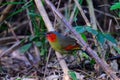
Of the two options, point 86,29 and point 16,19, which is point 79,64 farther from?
point 16,19

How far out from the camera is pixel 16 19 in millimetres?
5434

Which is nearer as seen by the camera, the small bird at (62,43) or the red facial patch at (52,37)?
the small bird at (62,43)

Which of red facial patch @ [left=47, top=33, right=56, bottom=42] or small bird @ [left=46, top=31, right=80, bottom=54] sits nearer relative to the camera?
small bird @ [left=46, top=31, right=80, bottom=54]

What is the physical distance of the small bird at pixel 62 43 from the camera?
132 inches

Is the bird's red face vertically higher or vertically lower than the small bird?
higher

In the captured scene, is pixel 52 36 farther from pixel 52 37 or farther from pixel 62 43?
pixel 62 43

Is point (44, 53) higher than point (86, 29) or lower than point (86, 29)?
lower

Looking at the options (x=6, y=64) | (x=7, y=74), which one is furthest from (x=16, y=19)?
(x=7, y=74)

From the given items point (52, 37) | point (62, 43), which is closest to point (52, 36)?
point (52, 37)

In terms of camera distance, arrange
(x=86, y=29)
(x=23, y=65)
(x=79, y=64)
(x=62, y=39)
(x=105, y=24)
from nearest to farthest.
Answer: (x=86, y=29) < (x=62, y=39) < (x=79, y=64) < (x=23, y=65) < (x=105, y=24)

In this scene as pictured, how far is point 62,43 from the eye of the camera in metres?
3.42

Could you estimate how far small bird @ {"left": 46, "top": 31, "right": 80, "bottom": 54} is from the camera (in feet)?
11.0

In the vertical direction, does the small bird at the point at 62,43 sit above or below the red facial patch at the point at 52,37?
below

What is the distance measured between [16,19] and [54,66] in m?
1.78
